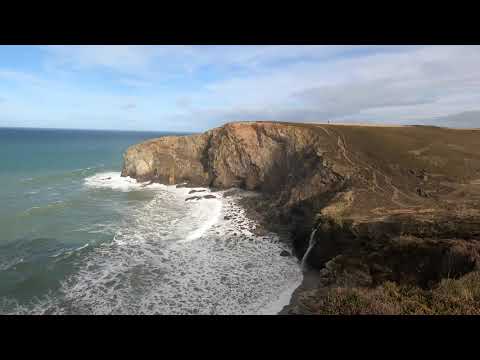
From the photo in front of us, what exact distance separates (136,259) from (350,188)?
18.6 m

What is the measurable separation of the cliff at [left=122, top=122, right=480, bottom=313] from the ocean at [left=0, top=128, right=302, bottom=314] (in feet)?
9.87

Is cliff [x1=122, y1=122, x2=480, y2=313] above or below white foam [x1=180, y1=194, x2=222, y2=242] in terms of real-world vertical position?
above

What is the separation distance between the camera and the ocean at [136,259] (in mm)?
16156

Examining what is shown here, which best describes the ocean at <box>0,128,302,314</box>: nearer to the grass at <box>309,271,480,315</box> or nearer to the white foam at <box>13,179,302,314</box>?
the white foam at <box>13,179,302,314</box>

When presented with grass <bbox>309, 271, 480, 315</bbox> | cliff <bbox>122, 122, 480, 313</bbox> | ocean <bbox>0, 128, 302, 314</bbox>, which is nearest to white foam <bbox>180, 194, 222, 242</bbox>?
ocean <bbox>0, 128, 302, 314</bbox>

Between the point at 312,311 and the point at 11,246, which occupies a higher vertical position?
the point at 312,311

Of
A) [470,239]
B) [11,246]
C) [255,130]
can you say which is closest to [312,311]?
[470,239]

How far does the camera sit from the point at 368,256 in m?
15.8

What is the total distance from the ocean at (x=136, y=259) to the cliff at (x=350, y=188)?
3007 mm

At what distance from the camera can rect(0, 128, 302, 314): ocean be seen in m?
16.2

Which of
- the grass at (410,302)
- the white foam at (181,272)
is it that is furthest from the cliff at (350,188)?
the white foam at (181,272)

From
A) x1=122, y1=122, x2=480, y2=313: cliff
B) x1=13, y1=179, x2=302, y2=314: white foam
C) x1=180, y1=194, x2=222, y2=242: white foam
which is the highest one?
x1=122, y1=122, x2=480, y2=313: cliff
